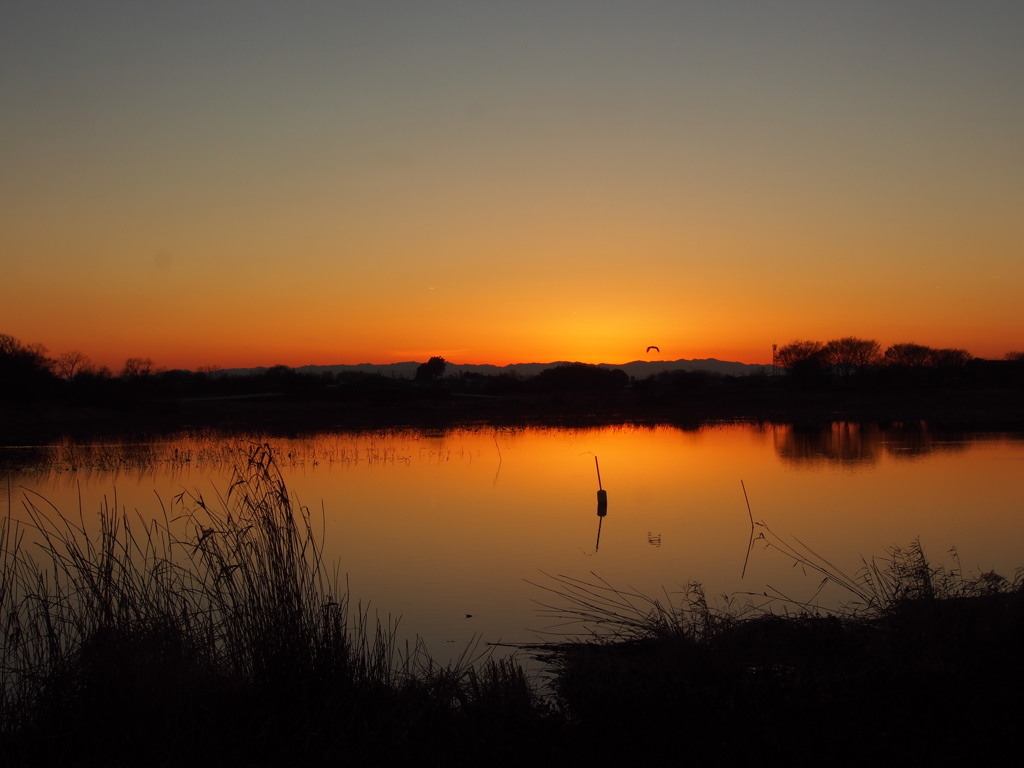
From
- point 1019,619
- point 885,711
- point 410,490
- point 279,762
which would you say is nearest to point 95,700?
point 279,762

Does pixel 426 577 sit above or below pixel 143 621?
below

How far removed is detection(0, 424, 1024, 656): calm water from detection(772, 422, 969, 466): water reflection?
0.12 metres

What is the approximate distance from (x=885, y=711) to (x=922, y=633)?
1762 millimetres

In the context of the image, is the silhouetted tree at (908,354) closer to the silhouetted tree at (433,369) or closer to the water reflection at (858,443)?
the silhouetted tree at (433,369)

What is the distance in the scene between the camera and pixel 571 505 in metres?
15.0

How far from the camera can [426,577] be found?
32.7 ft

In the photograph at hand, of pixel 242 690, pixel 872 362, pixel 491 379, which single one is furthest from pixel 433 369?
pixel 242 690

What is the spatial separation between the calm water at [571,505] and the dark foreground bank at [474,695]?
192cm

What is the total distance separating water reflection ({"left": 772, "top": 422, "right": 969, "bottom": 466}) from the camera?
2228cm

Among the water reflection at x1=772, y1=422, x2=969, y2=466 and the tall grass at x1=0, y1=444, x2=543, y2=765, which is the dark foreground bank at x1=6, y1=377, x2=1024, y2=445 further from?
the tall grass at x1=0, y1=444, x2=543, y2=765

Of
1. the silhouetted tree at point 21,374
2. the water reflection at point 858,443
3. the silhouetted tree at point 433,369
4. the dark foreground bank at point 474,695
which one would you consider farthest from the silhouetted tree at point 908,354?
the dark foreground bank at point 474,695

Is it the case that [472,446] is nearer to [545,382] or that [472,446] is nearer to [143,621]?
[143,621]

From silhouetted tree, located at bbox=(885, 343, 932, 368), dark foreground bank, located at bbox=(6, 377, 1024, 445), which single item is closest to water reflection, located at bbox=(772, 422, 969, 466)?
dark foreground bank, located at bbox=(6, 377, 1024, 445)

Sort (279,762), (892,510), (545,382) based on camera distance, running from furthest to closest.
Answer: (545,382) < (892,510) < (279,762)
